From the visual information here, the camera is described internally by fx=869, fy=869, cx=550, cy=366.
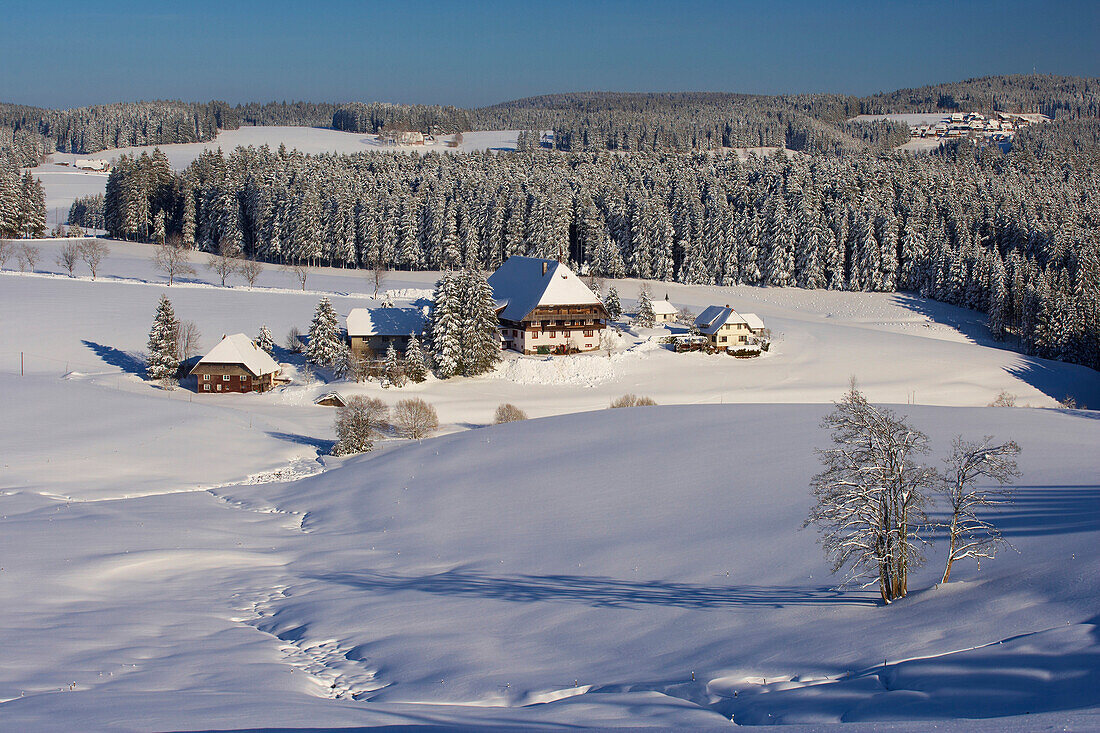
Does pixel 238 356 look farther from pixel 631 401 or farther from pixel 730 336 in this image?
pixel 730 336

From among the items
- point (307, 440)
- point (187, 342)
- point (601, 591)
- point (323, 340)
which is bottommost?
point (307, 440)

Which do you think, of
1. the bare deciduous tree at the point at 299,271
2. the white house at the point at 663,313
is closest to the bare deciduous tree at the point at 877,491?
the white house at the point at 663,313

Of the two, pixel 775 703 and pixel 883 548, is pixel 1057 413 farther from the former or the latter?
pixel 775 703

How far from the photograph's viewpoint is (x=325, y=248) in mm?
97438

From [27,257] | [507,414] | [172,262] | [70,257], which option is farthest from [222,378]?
[27,257]

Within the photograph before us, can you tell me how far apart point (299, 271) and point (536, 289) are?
37.2 m

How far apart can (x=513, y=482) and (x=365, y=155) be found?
111396mm

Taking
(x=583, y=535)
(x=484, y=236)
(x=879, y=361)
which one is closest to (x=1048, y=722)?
(x=583, y=535)

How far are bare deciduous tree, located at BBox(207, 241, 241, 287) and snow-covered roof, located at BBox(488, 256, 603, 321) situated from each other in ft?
99.7

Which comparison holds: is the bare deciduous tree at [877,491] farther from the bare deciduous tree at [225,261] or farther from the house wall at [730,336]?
the bare deciduous tree at [225,261]

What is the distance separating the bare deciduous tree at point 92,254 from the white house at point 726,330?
5464 centimetres

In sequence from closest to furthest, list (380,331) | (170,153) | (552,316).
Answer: (380,331) → (552,316) → (170,153)

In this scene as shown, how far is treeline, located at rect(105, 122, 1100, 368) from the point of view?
86.2 meters

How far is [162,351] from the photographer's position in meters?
53.7
